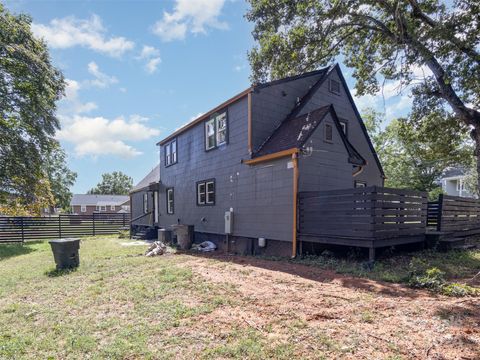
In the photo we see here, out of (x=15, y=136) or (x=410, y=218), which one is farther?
(x=15, y=136)

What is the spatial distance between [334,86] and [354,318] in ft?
34.6

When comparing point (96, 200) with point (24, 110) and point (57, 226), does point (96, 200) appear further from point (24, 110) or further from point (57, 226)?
point (24, 110)

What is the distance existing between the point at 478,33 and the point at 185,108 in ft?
42.5

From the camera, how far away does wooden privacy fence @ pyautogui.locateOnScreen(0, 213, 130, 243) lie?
16969 millimetres

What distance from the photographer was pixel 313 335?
3338 millimetres

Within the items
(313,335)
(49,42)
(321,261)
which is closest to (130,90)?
(49,42)

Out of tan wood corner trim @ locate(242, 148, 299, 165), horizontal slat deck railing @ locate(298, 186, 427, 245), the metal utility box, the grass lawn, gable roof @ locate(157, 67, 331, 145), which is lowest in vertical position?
the grass lawn

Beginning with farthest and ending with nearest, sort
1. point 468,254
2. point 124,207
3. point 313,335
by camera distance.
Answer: point 124,207, point 468,254, point 313,335

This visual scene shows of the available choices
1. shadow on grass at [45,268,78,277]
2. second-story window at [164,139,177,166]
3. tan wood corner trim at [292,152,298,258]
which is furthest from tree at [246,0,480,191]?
shadow on grass at [45,268,78,277]

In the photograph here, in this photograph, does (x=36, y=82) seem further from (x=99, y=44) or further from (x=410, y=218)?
(x=410, y=218)

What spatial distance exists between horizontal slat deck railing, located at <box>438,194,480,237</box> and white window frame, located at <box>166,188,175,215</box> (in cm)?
1165

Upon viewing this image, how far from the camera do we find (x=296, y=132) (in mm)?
9062

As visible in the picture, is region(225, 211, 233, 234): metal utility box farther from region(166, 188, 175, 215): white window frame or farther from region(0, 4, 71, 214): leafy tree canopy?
region(0, 4, 71, 214): leafy tree canopy

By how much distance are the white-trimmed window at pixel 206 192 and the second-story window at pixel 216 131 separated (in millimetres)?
1509
